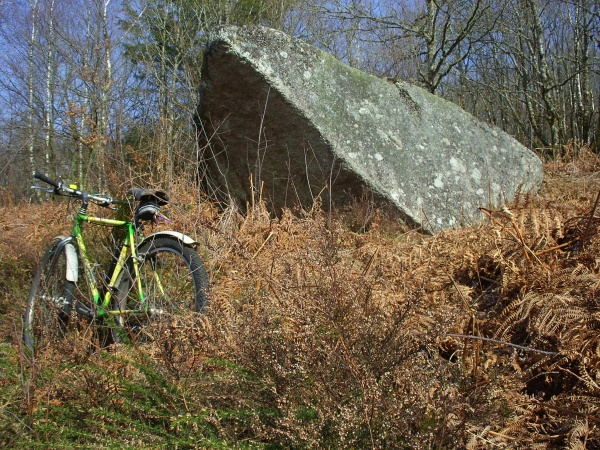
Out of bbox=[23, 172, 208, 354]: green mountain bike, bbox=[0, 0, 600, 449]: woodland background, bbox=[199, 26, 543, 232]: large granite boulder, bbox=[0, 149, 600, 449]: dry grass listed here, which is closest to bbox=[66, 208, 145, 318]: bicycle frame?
bbox=[23, 172, 208, 354]: green mountain bike

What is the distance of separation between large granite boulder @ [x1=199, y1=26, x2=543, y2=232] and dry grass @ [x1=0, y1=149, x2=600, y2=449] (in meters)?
1.53

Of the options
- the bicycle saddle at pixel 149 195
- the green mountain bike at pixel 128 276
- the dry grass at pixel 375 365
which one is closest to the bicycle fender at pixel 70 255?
the green mountain bike at pixel 128 276

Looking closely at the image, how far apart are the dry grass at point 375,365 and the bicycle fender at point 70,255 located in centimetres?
114

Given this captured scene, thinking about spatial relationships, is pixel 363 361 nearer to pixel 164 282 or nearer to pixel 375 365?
pixel 375 365

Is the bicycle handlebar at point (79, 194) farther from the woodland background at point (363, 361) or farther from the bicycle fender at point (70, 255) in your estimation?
the woodland background at point (363, 361)

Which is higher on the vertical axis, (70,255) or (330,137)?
(330,137)

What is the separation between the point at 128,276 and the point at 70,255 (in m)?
0.50

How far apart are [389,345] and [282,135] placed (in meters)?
2.78

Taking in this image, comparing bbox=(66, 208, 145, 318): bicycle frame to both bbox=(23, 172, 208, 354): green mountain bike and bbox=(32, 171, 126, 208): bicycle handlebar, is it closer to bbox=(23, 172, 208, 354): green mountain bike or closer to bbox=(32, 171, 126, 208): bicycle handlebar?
bbox=(23, 172, 208, 354): green mountain bike

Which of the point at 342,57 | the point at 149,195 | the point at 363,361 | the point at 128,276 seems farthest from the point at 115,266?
the point at 342,57

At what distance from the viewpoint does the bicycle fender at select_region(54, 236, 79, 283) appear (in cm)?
356

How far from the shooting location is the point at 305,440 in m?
1.64

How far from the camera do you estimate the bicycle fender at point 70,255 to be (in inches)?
140

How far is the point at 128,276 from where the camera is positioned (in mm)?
3447
